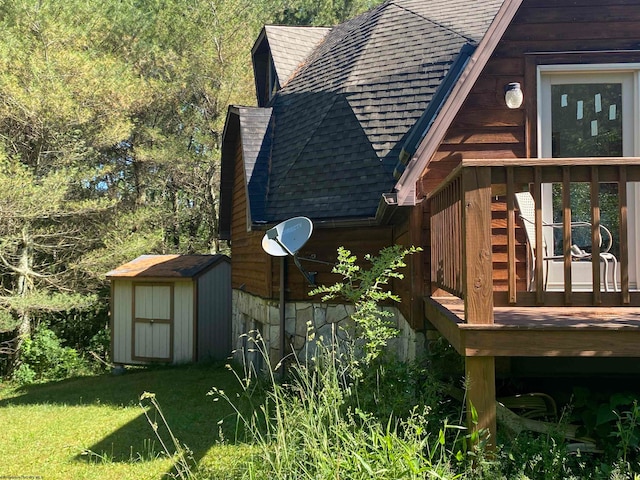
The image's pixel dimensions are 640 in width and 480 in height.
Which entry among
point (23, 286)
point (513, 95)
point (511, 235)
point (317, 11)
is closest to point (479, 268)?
point (511, 235)

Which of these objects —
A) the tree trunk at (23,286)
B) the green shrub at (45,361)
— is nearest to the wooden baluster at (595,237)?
the tree trunk at (23,286)

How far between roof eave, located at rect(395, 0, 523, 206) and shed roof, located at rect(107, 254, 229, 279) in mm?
8797

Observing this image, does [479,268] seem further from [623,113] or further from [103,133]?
[103,133]

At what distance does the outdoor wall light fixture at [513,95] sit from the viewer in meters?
6.01

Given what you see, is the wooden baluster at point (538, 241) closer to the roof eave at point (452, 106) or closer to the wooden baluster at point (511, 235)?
the wooden baluster at point (511, 235)

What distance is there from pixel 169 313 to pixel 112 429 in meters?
6.36

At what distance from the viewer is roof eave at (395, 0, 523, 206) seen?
5688 millimetres

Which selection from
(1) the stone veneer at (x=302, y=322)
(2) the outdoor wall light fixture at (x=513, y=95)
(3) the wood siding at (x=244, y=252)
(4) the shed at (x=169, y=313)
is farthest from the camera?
(4) the shed at (x=169, y=313)

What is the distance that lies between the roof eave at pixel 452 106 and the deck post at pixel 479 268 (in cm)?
200

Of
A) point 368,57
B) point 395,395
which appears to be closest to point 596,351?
point 395,395

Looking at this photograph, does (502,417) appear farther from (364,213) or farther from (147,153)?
(147,153)

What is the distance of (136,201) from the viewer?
65.7 ft

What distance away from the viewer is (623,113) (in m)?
6.23

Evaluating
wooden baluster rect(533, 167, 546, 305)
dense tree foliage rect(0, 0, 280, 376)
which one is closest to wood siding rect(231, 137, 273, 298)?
dense tree foliage rect(0, 0, 280, 376)
